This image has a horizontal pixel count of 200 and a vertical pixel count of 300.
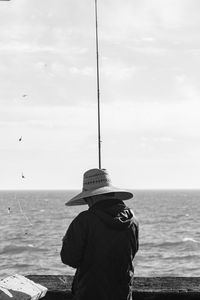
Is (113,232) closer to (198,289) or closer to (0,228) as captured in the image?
(198,289)

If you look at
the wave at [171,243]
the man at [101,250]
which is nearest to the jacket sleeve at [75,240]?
the man at [101,250]

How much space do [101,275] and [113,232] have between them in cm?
26

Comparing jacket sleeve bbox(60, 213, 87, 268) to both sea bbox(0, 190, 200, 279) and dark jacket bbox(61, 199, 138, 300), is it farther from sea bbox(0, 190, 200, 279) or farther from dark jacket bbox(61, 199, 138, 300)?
sea bbox(0, 190, 200, 279)

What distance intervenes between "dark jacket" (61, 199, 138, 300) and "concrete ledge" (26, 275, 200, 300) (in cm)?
103

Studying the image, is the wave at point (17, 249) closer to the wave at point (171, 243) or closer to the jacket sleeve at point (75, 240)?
the wave at point (171, 243)

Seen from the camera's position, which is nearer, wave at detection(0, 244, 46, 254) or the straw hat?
the straw hat

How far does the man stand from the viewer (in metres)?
3.54

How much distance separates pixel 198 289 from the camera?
466 centimetres

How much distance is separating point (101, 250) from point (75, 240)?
0.55 ft

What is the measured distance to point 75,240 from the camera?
11.6 ft

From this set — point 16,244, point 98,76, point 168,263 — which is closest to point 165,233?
point 16,244

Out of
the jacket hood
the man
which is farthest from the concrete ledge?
the jacket hood

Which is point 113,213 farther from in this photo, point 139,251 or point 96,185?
point 139,251

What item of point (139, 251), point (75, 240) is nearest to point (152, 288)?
point (75, 240)
